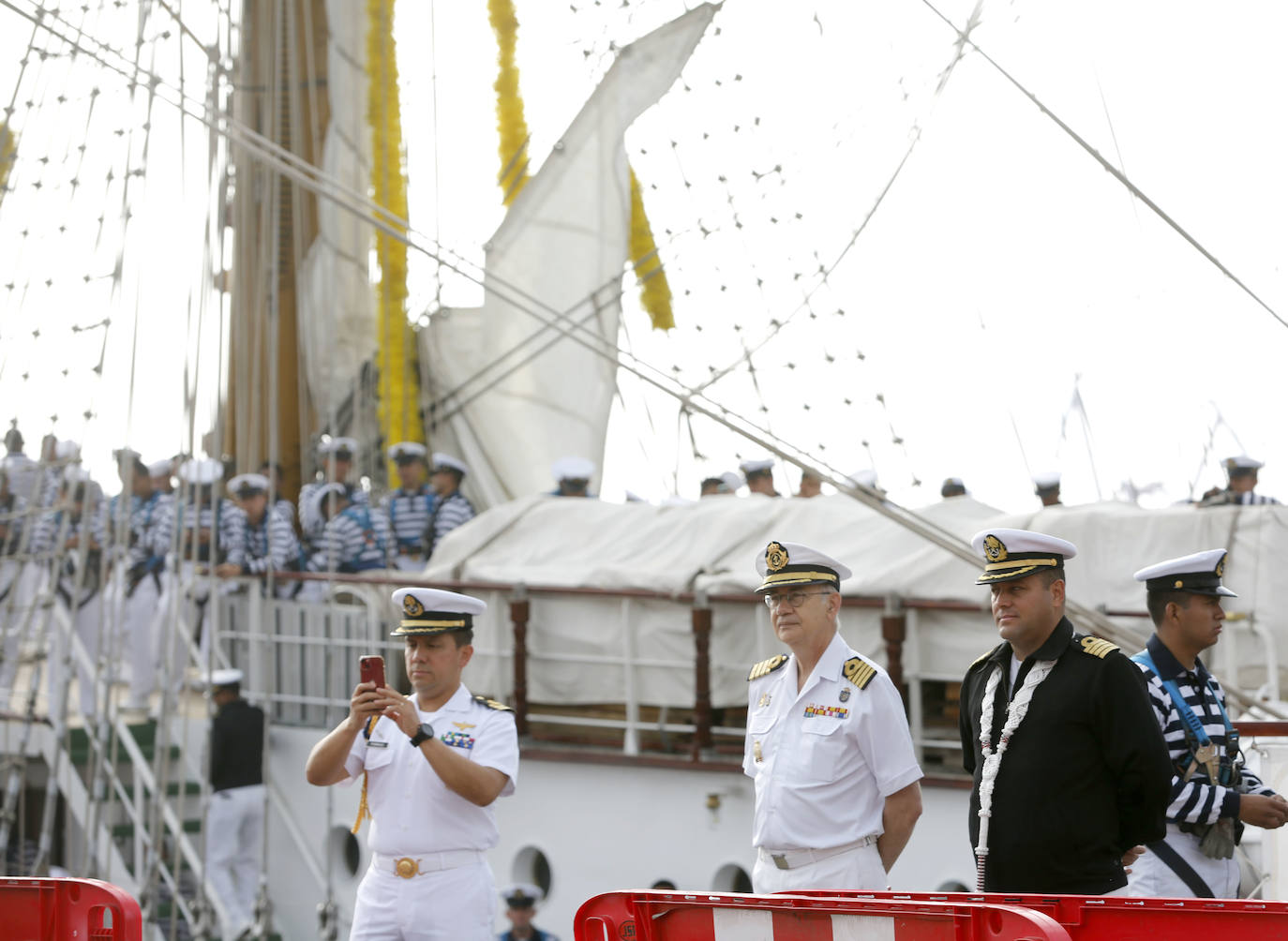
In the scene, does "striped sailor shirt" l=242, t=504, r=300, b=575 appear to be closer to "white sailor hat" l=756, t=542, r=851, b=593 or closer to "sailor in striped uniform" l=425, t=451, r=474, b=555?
"sailor in striped uniform" l=425, t=451, r=474, b=555

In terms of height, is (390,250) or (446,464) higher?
(390,250)

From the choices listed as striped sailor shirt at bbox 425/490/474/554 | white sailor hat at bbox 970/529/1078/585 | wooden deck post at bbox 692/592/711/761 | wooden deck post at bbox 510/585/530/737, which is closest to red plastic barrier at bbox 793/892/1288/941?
white sailor hat at bbox 970/529/1078/585

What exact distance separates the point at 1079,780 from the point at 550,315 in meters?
7.32

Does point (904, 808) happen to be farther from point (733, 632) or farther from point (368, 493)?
point (368, 493)

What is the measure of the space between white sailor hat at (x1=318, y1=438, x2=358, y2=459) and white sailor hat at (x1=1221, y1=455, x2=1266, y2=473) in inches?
190

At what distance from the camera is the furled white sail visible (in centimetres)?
1008

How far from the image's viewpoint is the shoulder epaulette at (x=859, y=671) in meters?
3.39

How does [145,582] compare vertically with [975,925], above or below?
above

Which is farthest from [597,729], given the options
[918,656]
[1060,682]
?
[1060,682]

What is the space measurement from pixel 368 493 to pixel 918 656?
5.02m

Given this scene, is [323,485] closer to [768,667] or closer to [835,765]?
[768,667]

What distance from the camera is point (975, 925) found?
209cm

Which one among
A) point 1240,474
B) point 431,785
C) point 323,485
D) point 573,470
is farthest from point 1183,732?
point 323,485

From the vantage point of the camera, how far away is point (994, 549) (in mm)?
3090
